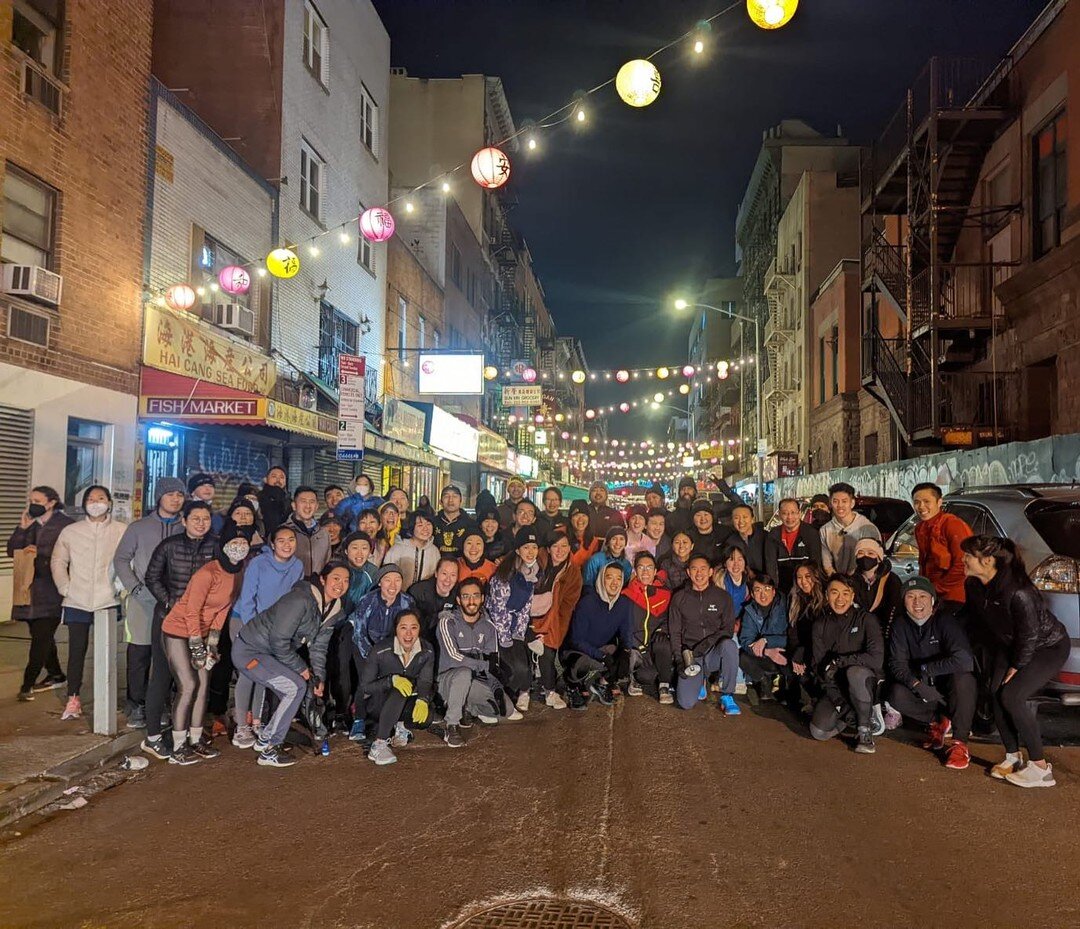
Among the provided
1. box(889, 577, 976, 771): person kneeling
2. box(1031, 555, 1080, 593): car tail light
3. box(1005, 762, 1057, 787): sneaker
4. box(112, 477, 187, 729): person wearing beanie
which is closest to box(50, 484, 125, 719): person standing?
box(112, 477, 187, 729): person wearing beanie

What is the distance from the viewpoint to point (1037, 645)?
5512 mm

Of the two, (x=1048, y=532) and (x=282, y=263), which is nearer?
(x=1048, y=532)

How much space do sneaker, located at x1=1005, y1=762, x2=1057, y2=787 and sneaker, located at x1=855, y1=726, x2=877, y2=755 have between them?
0.98 m

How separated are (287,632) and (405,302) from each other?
21622 mm

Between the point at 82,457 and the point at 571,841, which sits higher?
the point at 82,457

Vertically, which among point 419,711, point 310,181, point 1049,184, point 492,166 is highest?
point 310,181

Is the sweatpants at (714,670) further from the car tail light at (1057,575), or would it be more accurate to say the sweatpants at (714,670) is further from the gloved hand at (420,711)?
the car tail light at (1057,575)

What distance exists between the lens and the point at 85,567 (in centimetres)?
680

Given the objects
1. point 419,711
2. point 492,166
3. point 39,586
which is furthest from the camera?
point 492,166

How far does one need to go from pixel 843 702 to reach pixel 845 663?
31 cm

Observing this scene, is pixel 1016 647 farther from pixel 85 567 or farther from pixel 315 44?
pixel 315 44

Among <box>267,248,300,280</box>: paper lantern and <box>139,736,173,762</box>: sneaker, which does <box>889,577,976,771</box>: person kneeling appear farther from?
<box>267,248,300,280</box>: paper lantern

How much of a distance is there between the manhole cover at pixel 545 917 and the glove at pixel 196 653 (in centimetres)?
319

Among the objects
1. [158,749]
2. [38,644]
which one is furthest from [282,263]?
[158,749]
